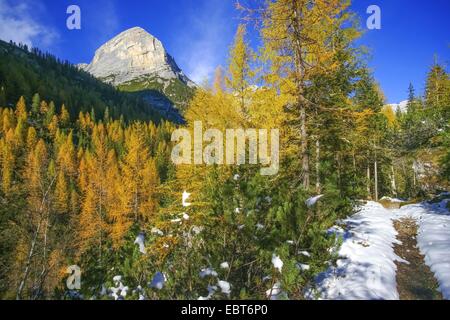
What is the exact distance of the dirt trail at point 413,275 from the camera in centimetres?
572

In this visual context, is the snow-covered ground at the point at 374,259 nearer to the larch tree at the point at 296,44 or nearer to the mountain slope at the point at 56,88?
the larch tree at the point at 296,44

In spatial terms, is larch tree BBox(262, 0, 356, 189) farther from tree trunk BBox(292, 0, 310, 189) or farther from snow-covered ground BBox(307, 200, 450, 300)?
snow-covered ground BBox(307, 200, 450, 300)

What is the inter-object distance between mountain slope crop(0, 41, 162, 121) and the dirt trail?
375ft

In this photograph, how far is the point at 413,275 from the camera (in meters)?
6.56

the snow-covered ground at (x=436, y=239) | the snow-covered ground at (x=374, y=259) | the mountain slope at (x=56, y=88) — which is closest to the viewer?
the snow-covered ground at (x=374, y=259)

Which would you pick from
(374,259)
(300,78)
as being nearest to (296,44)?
(300,78)

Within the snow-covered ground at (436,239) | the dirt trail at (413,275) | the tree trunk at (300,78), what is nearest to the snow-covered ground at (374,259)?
the snow-covered ground at (436,239)

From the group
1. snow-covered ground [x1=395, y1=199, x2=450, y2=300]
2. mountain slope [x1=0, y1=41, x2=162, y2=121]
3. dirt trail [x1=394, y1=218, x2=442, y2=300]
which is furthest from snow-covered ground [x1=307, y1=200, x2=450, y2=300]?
mountain slope [x1=0, y1=41, x2=162, y2=121]

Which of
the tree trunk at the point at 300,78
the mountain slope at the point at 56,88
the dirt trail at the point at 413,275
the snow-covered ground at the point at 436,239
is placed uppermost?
the mountain slope at the point at 56,88

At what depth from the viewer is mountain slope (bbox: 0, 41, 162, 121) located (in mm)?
109131

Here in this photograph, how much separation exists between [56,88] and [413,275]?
144136 millimetres

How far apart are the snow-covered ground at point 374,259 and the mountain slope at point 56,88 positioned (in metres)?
113

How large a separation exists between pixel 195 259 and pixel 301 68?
23.6 ft
